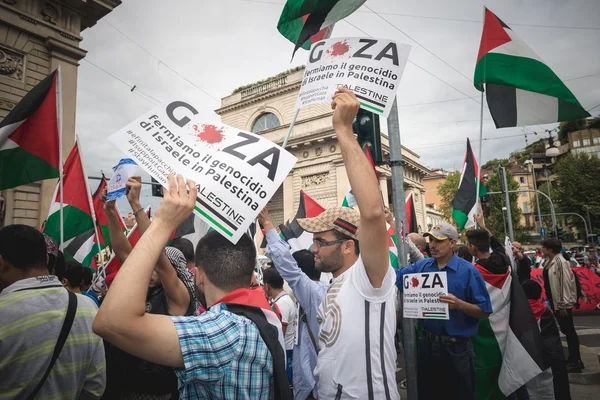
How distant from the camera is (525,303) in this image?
3.76 metres

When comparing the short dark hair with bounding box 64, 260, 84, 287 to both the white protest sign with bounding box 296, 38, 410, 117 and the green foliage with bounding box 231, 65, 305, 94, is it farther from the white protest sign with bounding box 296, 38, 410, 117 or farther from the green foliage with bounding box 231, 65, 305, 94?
the green foliage with bounding box 231, 65, 305, 94

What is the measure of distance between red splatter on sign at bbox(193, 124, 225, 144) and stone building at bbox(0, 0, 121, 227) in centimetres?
1359

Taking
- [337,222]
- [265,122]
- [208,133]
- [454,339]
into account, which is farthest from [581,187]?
[208,133]

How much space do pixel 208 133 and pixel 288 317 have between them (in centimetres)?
256

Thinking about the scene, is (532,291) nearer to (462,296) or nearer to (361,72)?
(462,296)

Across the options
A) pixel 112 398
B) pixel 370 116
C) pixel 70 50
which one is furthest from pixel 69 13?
pixel 112 398

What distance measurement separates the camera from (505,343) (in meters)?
3.80

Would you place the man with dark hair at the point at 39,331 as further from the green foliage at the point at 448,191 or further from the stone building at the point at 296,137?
the green foliage at the point at 448,191

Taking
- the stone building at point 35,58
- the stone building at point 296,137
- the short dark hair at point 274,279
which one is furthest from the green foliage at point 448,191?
the short dark hair at point 274,279

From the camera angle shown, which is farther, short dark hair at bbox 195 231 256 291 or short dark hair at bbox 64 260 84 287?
short dark hair at bbox 64 260 84 287

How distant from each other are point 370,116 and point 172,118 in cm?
273

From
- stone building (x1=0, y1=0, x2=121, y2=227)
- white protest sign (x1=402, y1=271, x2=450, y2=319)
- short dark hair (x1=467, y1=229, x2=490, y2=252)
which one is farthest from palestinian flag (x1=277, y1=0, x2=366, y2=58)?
stone building (x1=0, y1=0, x2=121, y2=227)

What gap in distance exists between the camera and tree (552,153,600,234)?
144 feet

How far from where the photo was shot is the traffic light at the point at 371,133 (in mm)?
4043
